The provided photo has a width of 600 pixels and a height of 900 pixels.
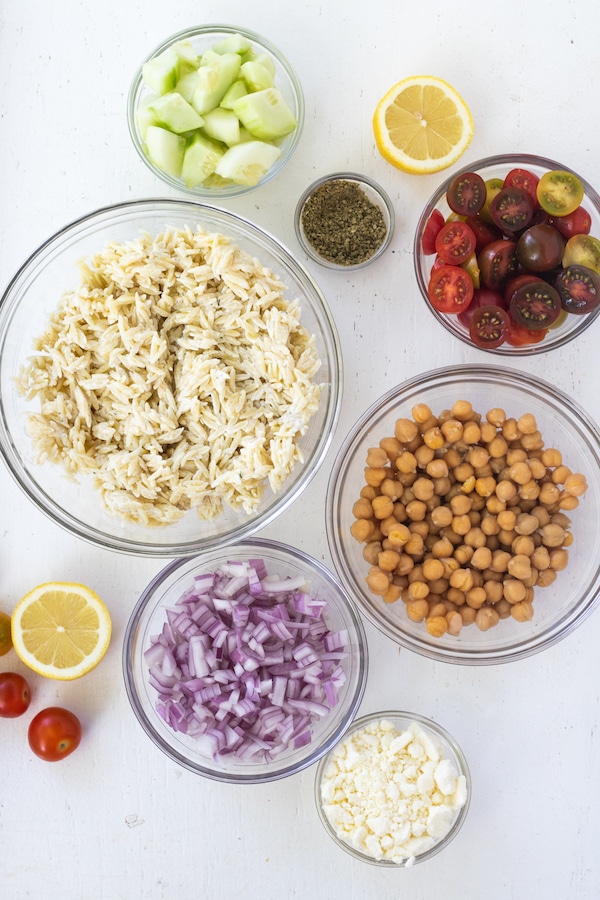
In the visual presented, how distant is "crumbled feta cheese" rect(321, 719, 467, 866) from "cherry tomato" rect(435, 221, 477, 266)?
4.19ft

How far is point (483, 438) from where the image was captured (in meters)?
1.88

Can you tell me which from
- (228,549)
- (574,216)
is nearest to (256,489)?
(228,549)

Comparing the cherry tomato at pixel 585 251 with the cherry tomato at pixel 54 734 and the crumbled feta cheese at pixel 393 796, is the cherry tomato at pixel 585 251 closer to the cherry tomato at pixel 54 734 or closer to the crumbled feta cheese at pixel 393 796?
the crumbled feta cheese at pixel 393 796

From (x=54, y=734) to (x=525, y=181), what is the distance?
1956 mm

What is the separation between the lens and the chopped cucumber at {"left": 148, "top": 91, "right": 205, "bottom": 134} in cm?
179

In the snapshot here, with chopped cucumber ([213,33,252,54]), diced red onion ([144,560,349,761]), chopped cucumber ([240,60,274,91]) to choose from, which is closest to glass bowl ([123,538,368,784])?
diced red onion ([144,560,349,761])

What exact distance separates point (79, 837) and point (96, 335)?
1467 mm

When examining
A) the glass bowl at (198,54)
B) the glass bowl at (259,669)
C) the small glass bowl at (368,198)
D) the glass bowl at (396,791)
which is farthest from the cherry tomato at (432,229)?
the glass bowl at (396,791)

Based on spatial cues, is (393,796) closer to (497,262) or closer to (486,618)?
(486,618)

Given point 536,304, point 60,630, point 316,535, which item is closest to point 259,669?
point 316,535

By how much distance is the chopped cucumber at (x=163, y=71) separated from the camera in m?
1.81

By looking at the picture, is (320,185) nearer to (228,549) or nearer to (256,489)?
(256,489)

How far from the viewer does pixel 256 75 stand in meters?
1.80

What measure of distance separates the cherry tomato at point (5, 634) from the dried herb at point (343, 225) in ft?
4.48
